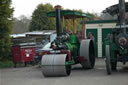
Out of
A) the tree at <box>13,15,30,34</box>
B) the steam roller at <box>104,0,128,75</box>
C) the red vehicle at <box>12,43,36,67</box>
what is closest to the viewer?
the steam roller at <box>104,0,128,75</box>

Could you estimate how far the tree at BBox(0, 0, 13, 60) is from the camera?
17484 millimetres

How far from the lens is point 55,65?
10812mm

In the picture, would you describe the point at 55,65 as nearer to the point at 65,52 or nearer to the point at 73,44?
the point at 65,52

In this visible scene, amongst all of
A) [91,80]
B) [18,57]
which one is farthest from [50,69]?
[18,57]

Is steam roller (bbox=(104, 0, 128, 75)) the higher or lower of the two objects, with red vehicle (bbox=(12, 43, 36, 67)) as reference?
higher

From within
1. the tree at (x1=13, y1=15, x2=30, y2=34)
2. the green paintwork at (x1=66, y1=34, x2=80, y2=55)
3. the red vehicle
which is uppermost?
the tree at (x1=13, y1=15, x2=30, y2=34)

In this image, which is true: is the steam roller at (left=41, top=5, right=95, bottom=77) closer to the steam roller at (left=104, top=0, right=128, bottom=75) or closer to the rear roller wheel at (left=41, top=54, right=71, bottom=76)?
the rear roller wheel at (left=41, top=54, right=71, bottom=76)

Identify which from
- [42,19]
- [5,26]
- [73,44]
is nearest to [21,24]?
[42,19]

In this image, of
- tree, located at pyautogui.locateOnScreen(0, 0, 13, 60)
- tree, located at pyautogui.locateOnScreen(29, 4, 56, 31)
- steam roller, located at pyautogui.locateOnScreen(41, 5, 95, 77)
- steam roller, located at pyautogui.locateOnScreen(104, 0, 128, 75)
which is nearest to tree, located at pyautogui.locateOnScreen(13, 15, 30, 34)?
tree, located at pyautogui.locateOnScreen(29, 4, 56, 31)

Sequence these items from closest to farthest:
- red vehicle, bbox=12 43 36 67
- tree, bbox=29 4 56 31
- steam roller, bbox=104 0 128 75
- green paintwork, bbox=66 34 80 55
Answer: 1. steam roller, bbox=104 0 128 75
2. green paintwork, bbox=66 34 80 55
3. red vehicle, bbox=12 43 36 67
4. tree, bbox=29 4 56 31

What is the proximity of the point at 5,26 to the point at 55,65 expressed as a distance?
7.98 meters

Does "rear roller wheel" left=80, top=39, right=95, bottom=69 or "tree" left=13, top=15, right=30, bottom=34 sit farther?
"tree" left=13, top=15, right=30, bottom=34

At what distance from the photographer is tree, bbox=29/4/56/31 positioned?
3487cm

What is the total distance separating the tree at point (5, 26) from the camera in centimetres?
1748
